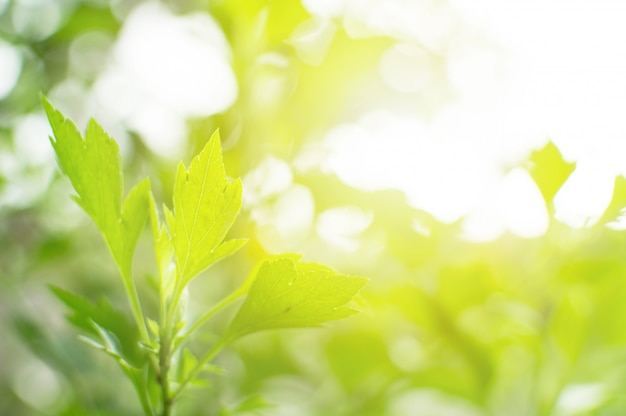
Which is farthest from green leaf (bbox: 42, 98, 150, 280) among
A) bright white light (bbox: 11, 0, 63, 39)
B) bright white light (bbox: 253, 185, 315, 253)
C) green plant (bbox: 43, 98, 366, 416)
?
bright white light (bbox: 11, 0, 63, 39)

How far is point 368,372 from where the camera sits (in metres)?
0.70

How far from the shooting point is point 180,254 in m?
0.30

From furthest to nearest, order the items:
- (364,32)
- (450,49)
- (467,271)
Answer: (450,49)
(364,32)
(467,271)

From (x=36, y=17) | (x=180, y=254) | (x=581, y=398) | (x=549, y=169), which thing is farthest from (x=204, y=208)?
(x=36, y=17)

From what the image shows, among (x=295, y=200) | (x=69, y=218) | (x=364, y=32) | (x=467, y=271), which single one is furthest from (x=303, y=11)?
(x=69, y=218)

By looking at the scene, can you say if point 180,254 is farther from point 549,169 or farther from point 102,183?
point 549,169

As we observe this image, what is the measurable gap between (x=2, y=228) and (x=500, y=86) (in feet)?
2.60

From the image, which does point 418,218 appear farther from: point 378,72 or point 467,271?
point 378,72

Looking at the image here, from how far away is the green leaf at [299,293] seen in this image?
0.92 ft

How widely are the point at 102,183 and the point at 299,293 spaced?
121 mm

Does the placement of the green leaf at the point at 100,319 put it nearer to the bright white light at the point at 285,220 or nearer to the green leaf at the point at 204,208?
the green leaf at the point at 204,208

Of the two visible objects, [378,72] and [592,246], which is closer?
[592,246]

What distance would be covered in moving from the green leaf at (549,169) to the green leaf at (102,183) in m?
0.37

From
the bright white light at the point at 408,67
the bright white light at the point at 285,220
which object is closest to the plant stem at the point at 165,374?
the bright white light at the point at 285,220
